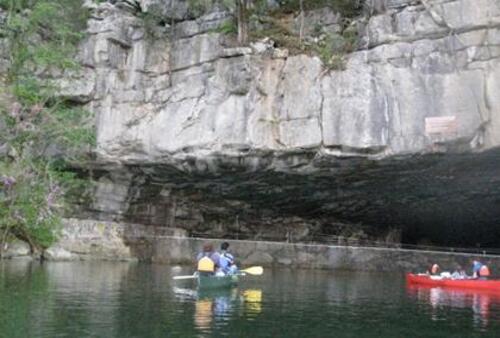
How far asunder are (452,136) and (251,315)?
13.6m

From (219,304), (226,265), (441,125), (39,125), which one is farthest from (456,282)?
(39,125)

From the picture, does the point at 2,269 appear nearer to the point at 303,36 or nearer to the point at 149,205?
the point at 149,205

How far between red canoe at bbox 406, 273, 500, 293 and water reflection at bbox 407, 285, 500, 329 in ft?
1.36

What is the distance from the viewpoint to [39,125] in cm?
3066

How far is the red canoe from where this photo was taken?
84.6 feet

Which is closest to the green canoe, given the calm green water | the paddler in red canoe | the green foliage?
the calm green water

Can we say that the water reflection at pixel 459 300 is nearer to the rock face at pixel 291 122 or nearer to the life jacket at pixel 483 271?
the life jacket at pixel 483 271

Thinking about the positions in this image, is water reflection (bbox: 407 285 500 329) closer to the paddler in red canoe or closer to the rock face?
the paddler in red canoe

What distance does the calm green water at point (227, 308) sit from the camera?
559 inches

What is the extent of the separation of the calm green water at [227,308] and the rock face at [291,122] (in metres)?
5.98

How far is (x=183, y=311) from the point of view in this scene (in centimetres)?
1681

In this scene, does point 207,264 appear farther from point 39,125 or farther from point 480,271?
point 39,125

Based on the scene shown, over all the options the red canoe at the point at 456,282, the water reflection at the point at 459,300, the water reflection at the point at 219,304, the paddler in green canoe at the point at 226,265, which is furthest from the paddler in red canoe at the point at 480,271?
the paddler in green canoe at the point at 226,265

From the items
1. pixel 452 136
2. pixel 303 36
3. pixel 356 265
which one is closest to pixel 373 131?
pixel 452 136
